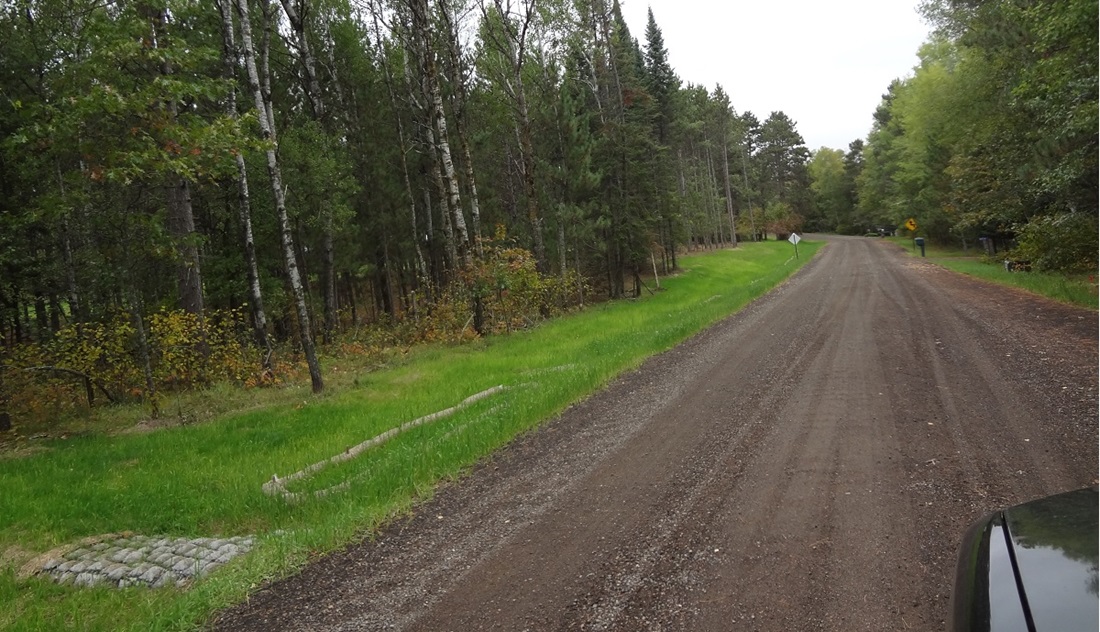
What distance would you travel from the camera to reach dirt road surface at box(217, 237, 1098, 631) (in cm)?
369

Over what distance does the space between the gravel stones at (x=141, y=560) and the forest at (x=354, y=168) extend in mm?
5491

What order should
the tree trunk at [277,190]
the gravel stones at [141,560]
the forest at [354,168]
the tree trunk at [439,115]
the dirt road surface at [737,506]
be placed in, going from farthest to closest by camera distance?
the tree trunk at [439,115]
the tree trunk at [277,190]
the forest at [354,168]
the gravel stones at [141,560]
the dirt road surface at [737,506]

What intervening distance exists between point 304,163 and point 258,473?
549 inches

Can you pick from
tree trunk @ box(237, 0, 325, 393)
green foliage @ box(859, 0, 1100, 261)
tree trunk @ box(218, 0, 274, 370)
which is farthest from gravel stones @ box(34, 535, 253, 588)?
green foliage @ box(859, 0, 1100, 261)

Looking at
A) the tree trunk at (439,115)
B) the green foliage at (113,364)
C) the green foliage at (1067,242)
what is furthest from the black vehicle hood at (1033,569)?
the green foliage at (1067,242)

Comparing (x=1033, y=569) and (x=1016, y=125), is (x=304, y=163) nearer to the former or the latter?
(x=1033, y=569)

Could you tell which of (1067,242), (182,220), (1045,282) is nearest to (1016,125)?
(1067,242)

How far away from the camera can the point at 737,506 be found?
16.1ft

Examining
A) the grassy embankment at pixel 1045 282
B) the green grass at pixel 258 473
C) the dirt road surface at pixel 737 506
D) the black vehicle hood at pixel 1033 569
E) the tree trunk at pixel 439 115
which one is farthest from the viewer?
the tree trunk at pixel 439 115

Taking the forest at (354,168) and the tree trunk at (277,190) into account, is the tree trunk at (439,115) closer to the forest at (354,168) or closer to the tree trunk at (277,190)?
the forest at (354,168)

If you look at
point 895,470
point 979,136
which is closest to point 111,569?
point 895,470

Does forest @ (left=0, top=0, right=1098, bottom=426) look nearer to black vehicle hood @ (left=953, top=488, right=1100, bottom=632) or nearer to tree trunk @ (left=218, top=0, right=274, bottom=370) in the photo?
tree trunk @ (left=218, top=0, right=274, bottom=370)

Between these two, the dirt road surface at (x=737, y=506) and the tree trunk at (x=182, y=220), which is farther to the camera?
the tree trunk at (x=182, y=220)

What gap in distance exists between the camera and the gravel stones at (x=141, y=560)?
4984 mm
